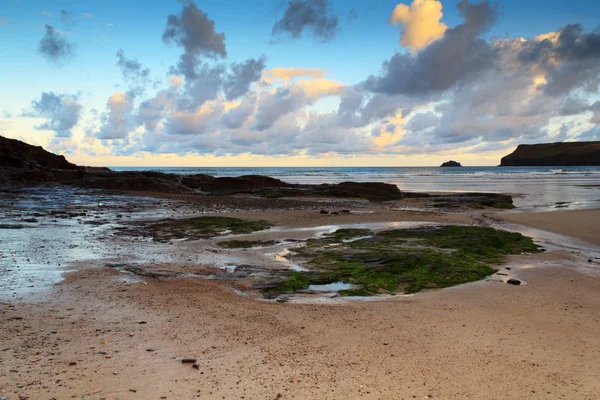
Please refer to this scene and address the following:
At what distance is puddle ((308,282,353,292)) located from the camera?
774 centimetres

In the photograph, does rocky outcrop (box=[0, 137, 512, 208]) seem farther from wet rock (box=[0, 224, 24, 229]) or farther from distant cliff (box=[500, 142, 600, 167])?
distant cliff (box=[500, 142, 600, 167])

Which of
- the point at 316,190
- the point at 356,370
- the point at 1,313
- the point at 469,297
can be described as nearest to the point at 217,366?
the point at 356,370

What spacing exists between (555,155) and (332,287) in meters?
187

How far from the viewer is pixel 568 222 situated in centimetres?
1750

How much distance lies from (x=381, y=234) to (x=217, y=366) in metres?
9.60

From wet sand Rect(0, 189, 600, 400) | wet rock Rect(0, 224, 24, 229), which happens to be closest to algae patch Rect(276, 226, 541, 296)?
wet sand Rect(0, 189, 600, 400)

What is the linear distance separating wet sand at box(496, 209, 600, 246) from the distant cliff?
16469 centimetres

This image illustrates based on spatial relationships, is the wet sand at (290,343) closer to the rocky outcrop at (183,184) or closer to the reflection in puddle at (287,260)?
the reflection in puddle at (287,260)

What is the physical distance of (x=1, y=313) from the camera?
5785 mm

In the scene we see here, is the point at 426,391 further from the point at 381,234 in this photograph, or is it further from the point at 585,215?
the point at 585,215

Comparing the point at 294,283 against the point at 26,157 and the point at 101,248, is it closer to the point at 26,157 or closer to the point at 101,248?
the point at 101,248

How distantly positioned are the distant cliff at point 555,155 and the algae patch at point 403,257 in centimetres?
17531

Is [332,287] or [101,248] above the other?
[101,248]

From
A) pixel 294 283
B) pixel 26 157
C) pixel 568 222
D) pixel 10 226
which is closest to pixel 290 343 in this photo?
pixel 294 283
